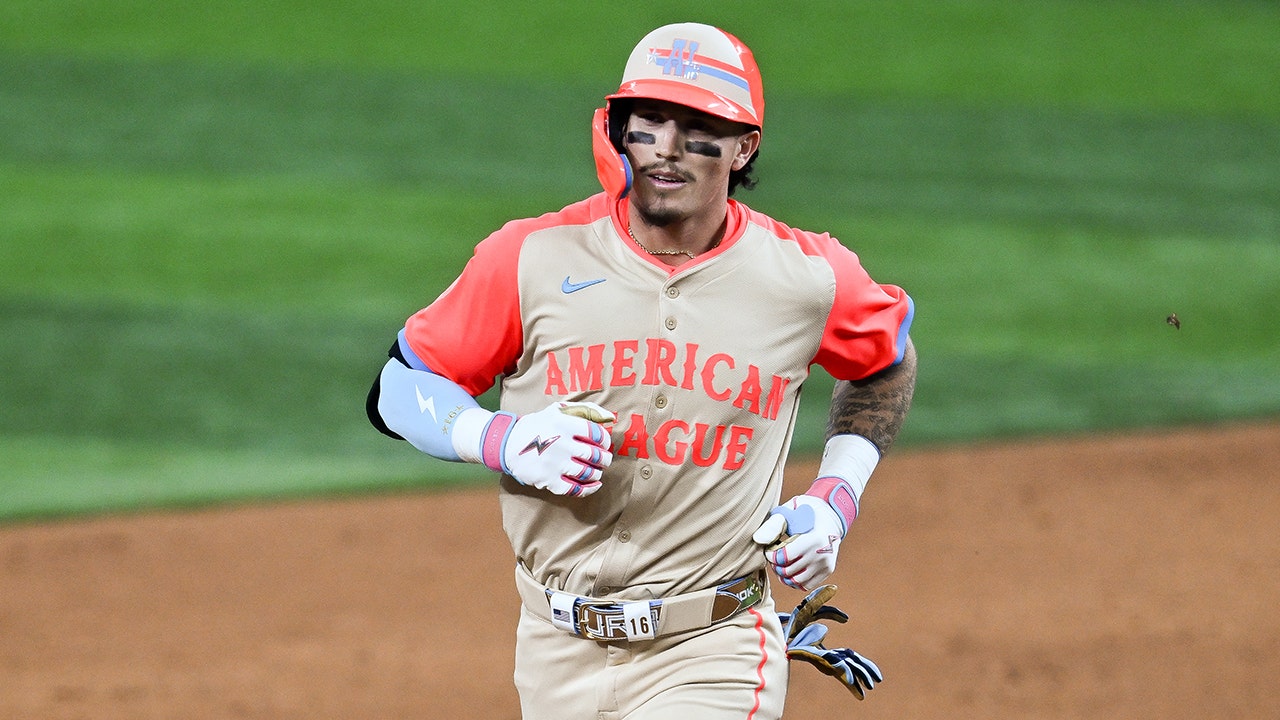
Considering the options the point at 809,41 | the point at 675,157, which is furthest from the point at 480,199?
the point at 675,157

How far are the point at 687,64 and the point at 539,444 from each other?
893 millimetres

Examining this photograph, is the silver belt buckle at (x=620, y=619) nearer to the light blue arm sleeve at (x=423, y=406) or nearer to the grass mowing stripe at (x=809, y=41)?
the light blue arm sleeve at (x=423, y=406)

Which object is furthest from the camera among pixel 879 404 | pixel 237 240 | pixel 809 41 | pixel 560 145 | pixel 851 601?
pixel 809 41

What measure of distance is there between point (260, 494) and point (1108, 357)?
4771 mm

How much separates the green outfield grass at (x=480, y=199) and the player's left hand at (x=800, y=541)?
4391 millimetres

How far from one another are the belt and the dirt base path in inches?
84.5

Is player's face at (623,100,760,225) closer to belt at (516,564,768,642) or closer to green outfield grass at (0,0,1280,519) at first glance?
belt at (516,564,768,642)

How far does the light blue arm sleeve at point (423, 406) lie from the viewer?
3521mm

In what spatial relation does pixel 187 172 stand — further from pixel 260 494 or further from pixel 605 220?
pixel 605 220

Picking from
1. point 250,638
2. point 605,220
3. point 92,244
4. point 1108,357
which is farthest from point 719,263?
point 92,244

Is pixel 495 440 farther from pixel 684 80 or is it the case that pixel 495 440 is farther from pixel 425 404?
pixel 684 80

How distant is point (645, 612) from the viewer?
3523mm

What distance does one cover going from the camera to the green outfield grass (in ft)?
27.6

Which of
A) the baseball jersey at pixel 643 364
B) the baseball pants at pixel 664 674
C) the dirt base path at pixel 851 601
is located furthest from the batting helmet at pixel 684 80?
the dirt base path at pixel 851 601
